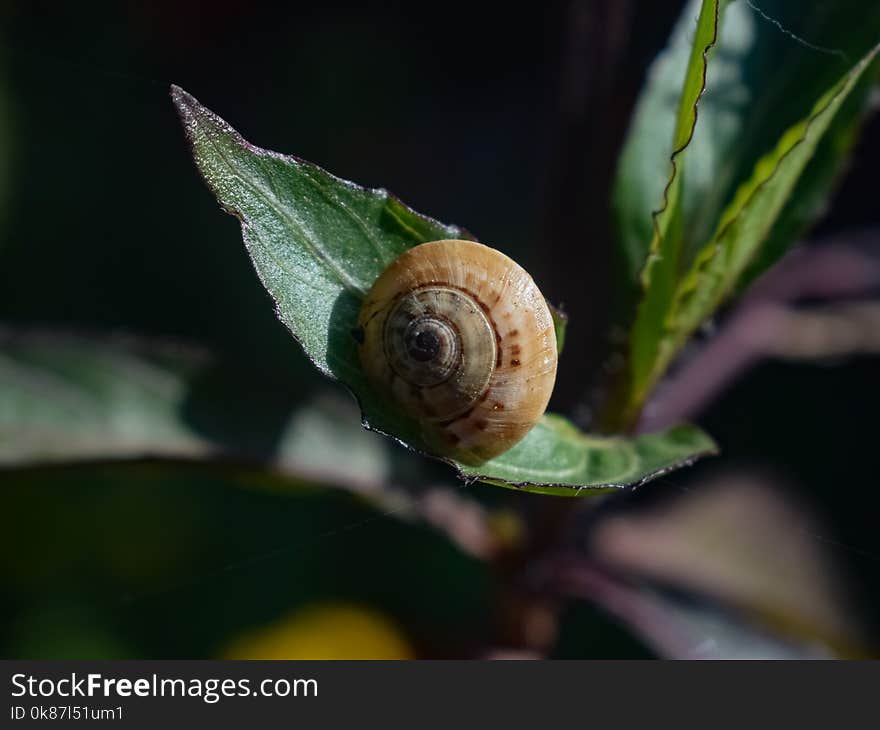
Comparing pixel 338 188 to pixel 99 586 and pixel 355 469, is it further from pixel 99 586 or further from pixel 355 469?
pixel 99 586

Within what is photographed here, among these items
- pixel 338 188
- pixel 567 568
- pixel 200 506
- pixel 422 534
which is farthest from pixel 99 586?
pixel 338 188

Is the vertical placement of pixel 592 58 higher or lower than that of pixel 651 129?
higher

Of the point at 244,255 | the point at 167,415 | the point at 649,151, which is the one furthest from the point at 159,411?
the point at 244,255

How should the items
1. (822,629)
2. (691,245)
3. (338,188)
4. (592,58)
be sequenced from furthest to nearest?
(822,629)
(592,58)
(691,245)
(338,188)

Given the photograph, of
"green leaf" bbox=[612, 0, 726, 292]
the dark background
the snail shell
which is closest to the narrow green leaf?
the snail shell

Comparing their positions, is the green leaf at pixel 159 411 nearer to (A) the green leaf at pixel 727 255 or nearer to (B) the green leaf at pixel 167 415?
(B) the green leaf at pixel 167 415

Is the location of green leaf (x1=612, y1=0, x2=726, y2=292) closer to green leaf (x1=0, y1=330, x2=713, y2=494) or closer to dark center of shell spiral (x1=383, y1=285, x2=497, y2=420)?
dark center of shell spiral (x1=383, y1=285, x2=497, y2=420)

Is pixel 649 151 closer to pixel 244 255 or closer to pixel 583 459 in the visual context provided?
pixel 583 459
